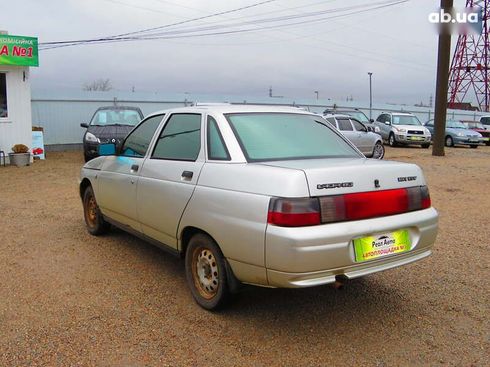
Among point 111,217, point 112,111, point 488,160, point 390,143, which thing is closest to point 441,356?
point 111,217

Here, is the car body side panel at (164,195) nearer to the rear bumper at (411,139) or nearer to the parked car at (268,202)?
the parked car at (268,202)

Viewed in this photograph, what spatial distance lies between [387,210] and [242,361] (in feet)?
→ 4.74

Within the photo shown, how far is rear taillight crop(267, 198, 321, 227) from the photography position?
301 cm

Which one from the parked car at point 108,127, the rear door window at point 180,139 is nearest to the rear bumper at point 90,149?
the parked car at point 108,127

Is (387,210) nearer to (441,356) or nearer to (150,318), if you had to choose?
(441,356)

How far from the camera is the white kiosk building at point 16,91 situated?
1302 centimetres

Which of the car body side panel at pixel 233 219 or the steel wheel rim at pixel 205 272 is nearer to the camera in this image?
the car body side panel at pixel 233 219

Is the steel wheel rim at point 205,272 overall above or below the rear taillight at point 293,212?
below

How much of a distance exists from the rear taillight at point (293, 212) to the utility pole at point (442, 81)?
1574cm

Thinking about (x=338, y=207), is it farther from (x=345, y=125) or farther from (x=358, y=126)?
(x=358, y=126)

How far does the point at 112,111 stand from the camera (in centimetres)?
1414

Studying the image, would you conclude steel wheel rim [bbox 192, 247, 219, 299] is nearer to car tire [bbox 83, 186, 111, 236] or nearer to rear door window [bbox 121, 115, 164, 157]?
rear door window [bbox 121, 115, 164, 157]

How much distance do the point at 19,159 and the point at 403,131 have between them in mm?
16166

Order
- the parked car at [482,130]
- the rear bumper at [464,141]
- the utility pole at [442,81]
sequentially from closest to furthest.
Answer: the utility pole at [442,81] → the rear bumper at [464,141] → the parked car at [482,130]
